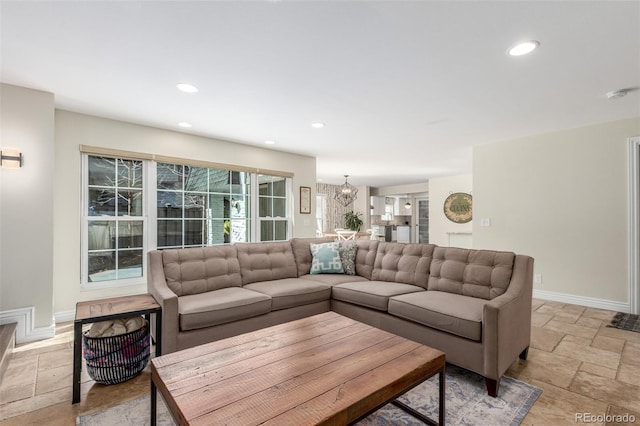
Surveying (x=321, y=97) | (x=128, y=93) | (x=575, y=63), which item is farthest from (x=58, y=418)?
(x=575, y=63)

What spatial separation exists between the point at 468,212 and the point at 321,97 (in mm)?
6904

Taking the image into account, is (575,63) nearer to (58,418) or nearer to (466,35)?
(466,35)

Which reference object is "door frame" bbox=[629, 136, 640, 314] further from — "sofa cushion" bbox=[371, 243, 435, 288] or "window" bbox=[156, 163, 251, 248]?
"window" bbox=[156, 163, 251, 248]

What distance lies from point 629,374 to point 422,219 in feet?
29.7

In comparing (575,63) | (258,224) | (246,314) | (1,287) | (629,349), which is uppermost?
(575,63)

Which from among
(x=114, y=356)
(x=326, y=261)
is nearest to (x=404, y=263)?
(x=326, y=261)

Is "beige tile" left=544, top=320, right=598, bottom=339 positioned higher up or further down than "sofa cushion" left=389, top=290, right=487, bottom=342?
further down

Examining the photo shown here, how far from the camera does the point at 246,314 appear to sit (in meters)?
2.69

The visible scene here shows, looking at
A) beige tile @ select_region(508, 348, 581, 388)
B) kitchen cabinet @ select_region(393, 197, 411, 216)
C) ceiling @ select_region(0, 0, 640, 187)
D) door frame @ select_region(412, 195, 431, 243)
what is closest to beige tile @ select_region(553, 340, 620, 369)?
beige tile @ select_region(508, 348, 581, 388)

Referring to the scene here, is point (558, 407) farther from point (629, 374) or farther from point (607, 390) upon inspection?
point (629, 374)

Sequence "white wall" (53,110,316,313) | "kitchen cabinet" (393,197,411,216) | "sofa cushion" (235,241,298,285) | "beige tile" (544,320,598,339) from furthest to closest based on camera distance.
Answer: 1. "kitchen cabinet" (393,197,411,216)
2. "white wall" (53,110,316,313)
3. "sofa cushion" (235,241,298,285)
4. "beige tile" (544,320,598,339)

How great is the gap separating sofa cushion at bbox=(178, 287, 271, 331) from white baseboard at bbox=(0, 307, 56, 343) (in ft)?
5.24

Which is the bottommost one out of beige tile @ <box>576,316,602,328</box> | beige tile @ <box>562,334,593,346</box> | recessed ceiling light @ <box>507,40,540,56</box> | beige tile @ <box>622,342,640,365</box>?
beige tile @ <box>576,316,602,328</box>

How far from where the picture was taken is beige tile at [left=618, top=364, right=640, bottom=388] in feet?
7.31
